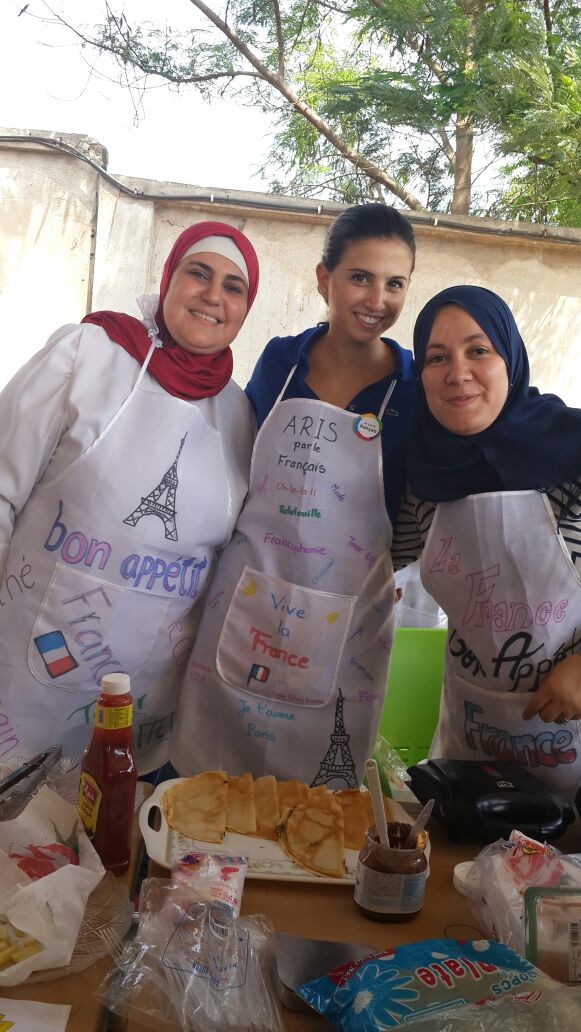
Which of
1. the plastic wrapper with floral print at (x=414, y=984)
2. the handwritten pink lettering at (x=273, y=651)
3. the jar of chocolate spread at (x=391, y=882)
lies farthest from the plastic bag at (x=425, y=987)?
the handwritten pink lettering at (x=273, y=651)

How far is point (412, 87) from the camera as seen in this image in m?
4.79

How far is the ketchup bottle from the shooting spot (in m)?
1.10

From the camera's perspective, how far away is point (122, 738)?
1.12 metres

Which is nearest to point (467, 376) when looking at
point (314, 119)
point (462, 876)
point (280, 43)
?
point (462, 876)

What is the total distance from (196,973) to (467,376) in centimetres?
117

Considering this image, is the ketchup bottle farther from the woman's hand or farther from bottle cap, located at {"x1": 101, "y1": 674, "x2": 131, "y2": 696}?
the woman's hand

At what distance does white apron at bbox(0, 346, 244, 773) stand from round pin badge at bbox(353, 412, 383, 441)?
0.37 meters

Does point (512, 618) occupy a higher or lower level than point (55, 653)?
higher

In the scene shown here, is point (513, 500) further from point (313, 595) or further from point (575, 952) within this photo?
point (575, 952)

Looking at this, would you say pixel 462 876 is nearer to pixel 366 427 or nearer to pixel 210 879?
pixel 210 879

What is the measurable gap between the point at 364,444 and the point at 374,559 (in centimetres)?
27

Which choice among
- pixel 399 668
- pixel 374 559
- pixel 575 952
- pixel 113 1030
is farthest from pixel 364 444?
pixel 113 1030

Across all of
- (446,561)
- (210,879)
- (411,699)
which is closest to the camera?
(210,879)

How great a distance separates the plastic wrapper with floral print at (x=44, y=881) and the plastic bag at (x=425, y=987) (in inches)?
10.7
